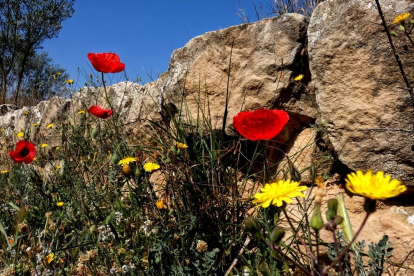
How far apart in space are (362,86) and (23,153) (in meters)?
1.97

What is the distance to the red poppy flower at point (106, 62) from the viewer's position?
6.72 ft

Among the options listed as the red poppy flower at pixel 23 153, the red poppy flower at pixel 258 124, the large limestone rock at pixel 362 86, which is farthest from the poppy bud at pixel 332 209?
the red poppy flower at pixel 23 153

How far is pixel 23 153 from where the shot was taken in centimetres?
227

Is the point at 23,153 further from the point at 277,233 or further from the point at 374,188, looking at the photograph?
the point at 374,188

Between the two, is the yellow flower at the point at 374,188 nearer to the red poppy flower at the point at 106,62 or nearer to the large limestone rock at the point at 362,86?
the large limestone rock at the point at 362,86

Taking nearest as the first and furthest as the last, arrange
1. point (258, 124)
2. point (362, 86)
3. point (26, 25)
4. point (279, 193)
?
point (279, 193) < point (258, 124) < point (362, 86) < point (26, 25)

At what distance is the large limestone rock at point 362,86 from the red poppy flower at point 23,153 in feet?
5.52

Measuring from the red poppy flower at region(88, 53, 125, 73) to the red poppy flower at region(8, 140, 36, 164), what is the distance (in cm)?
67

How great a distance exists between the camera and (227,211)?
1.75m

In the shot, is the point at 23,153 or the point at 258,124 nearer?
the point at 258,124

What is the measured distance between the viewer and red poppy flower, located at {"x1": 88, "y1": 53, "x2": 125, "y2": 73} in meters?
2.05

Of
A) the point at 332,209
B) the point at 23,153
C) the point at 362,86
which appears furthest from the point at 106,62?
the point at 332,209

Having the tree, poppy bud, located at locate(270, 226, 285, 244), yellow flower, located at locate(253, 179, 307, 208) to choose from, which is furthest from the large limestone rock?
the tree

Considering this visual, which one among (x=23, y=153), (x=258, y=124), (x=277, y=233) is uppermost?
(x=23, y=153)
